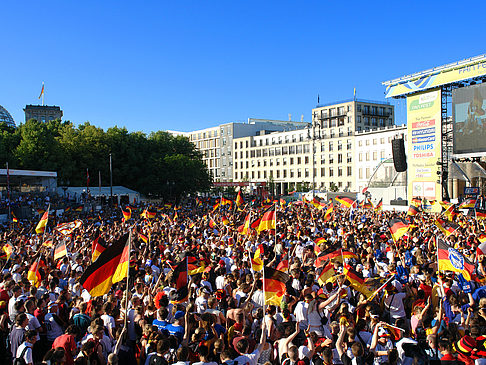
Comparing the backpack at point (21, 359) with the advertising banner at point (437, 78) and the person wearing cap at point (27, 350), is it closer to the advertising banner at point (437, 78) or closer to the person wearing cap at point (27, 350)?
the person wearing cap at point (27, 350)

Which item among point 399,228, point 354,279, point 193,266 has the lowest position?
point 193,266

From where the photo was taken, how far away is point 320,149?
3285 inches

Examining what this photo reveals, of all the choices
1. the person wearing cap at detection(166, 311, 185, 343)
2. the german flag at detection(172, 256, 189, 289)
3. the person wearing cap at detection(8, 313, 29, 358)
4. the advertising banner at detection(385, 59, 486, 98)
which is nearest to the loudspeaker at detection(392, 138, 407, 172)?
the advertising banner at detection(385, 59, 486, 98)

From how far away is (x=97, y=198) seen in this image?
46.8 meters

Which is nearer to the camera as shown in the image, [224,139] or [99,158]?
[99,158]

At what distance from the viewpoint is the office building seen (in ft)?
423

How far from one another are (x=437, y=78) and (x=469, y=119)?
19.5 ft

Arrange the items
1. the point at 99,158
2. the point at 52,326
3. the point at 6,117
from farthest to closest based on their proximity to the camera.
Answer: the point at 6,117, the point at 99,158, the point at 52,326

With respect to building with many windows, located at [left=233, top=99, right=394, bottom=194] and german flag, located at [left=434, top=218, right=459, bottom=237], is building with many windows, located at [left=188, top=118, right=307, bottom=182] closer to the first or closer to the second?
building with many windows, located at [left=233, top=99, right=394, bottom=194]

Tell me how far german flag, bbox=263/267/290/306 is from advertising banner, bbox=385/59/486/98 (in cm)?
3595

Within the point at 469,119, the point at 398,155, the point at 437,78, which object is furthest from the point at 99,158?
the point at 469,119

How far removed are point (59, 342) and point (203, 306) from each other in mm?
2577

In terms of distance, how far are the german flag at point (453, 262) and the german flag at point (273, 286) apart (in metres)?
4.05

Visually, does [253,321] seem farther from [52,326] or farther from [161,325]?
[52,326]
